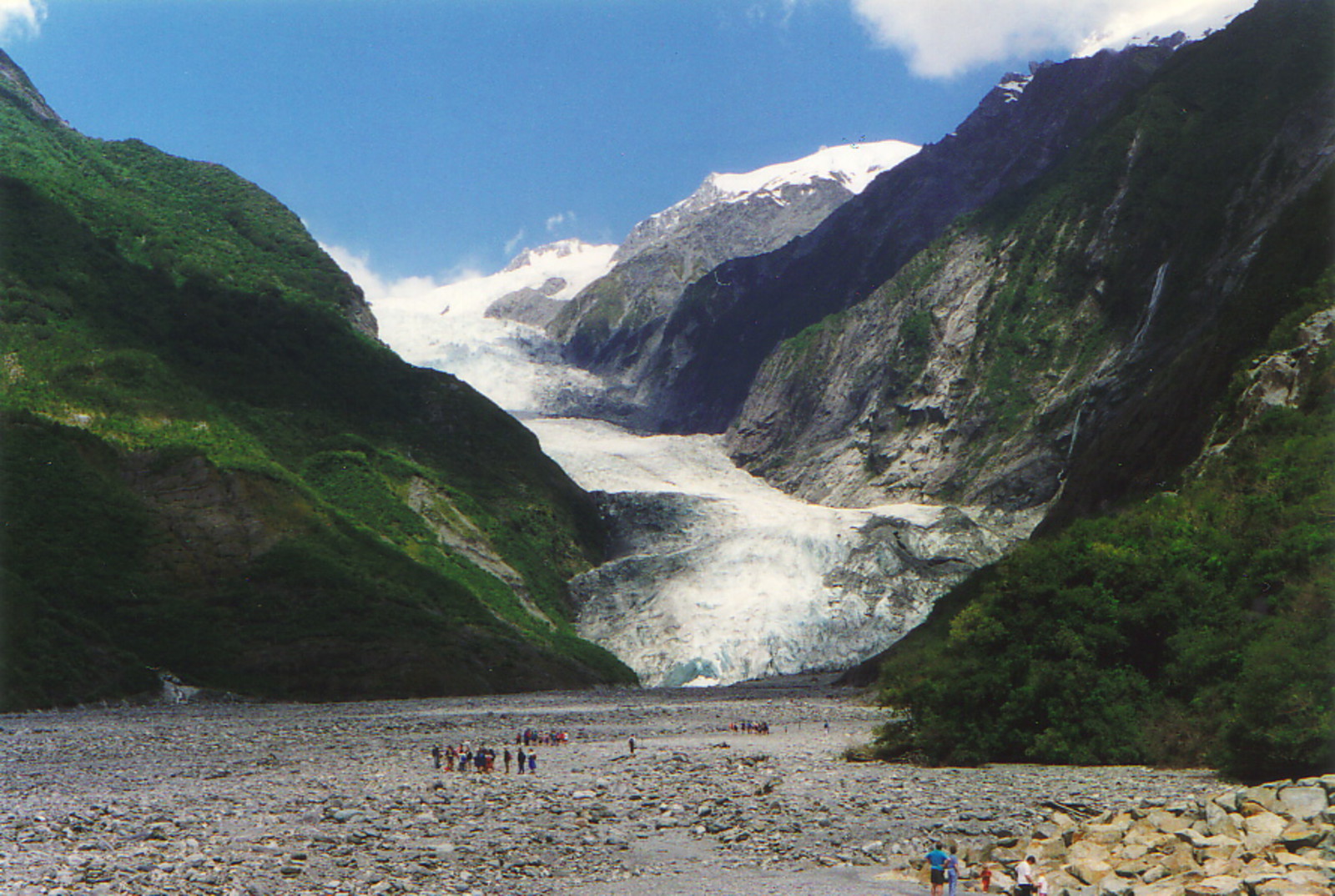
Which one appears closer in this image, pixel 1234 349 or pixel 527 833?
pixel 527 833

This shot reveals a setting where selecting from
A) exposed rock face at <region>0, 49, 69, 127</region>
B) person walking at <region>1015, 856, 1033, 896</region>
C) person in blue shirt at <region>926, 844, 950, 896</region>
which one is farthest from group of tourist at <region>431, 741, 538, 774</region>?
exposed rock face at <region>0, 49, 69, 127</region>

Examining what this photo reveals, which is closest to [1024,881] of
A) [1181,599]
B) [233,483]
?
[1181,599]

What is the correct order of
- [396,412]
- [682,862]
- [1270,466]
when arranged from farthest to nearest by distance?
[396,412], [1270,466], [682,862]

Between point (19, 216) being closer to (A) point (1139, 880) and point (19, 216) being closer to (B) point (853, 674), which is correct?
(B) point (853, 674)

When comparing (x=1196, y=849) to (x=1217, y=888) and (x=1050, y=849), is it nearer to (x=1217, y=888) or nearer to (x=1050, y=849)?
(x=1217, y=888)

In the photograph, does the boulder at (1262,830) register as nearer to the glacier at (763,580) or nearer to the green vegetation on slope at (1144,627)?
the green vegetation on slope at (1144,627)

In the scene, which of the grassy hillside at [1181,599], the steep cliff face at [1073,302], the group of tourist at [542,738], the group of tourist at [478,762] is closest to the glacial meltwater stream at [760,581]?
the steep cliff face at [1073,302]

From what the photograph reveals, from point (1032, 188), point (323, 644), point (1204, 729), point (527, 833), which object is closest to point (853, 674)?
point (323, 644)
